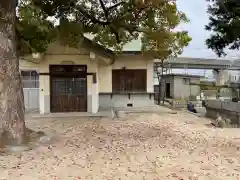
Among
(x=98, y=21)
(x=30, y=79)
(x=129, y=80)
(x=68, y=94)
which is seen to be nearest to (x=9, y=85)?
(x=98, y=21)

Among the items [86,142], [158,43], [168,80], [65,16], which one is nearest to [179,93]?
[168,80]

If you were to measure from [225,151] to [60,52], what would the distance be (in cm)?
1151

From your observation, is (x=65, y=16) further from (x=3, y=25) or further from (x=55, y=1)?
(x=3, y=25)

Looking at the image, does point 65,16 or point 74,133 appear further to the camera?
point 65,16

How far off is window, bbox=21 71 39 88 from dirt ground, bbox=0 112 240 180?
8.29 m

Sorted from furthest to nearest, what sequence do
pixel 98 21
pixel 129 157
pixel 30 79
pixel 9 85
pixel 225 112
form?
pixel 30 79, pixel 225 112, pixel 98 21, pixel 9 85, pixel 129 157

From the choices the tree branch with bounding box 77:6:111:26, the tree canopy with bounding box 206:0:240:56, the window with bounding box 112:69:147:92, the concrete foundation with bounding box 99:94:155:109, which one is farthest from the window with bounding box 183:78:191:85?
the tree branch with bounding box 77:6:111:26

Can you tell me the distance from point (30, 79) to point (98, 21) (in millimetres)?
A: 7942

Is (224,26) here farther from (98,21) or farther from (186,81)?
(186,81)

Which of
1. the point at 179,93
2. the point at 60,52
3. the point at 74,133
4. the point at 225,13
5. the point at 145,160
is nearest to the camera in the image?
the point at 145,160

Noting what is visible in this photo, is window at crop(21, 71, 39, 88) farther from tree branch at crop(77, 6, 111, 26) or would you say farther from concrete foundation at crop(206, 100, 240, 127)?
concrete foundation at crop(206, 100, 240, 127)

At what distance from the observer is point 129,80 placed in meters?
20.1

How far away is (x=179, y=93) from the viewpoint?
104 ft

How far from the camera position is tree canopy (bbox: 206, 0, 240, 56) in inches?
523
